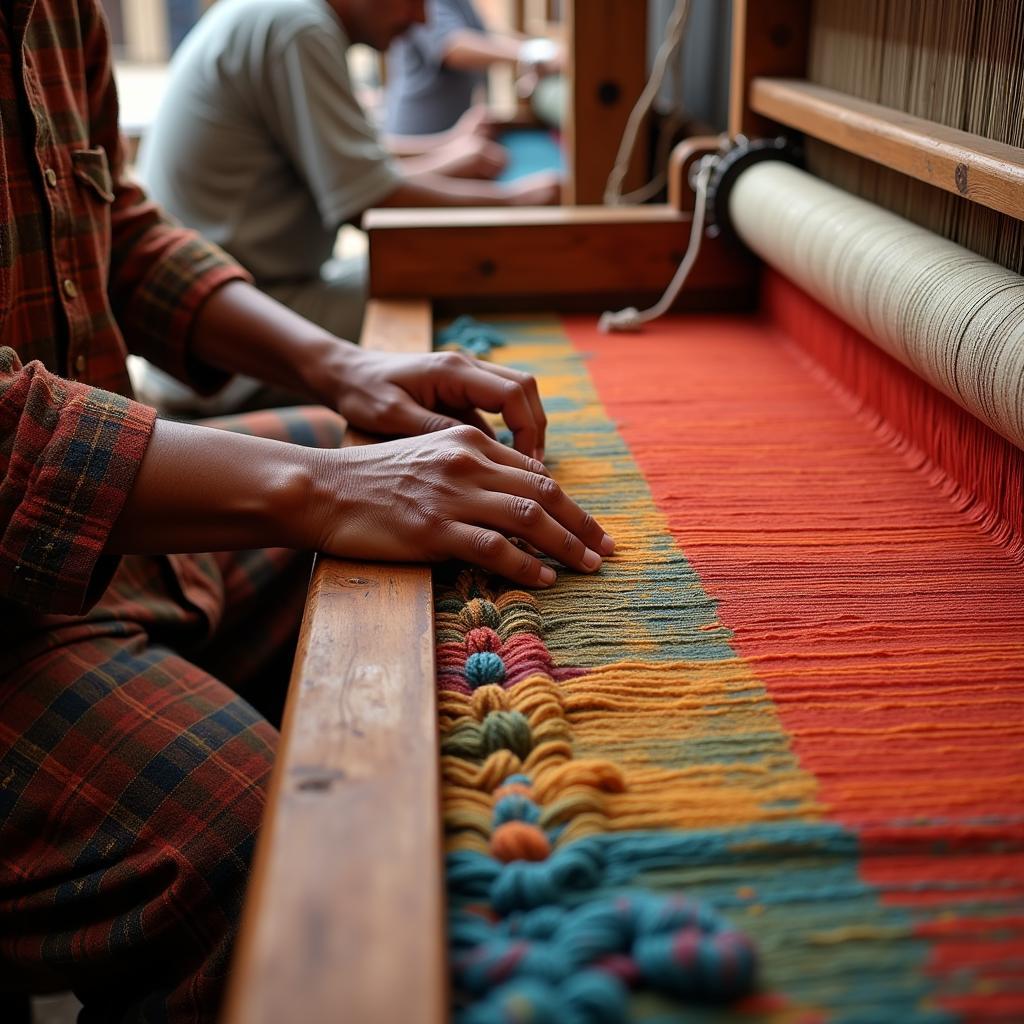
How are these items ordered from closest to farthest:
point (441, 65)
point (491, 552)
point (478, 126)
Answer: point (491, 552)
point (478, 126)
point (441, 65)

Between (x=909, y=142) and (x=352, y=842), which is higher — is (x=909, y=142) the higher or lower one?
the higher one

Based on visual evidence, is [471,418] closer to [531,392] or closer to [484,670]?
[531,392]

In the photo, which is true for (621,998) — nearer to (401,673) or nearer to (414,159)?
(401,673)

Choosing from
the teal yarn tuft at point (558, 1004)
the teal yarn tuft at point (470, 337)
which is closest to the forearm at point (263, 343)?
the teal yarn tuft at point (470, 337)

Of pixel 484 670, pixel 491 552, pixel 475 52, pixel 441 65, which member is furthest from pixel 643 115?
pixel 441 65

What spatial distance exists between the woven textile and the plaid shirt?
27cm

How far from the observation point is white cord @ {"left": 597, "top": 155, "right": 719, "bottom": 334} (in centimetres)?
155

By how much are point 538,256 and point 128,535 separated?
34.9 inches

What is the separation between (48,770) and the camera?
0.96 meters

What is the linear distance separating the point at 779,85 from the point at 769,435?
20.6 inches

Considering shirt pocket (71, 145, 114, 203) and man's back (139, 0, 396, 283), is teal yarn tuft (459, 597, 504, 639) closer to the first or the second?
shirt pocket (71, 145, 114, 203)

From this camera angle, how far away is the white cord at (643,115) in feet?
5.83

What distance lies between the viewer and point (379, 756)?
61 centimetres

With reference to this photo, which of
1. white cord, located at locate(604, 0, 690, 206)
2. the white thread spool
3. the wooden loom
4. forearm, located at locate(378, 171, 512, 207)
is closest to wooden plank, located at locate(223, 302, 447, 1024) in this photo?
the wooden loom
